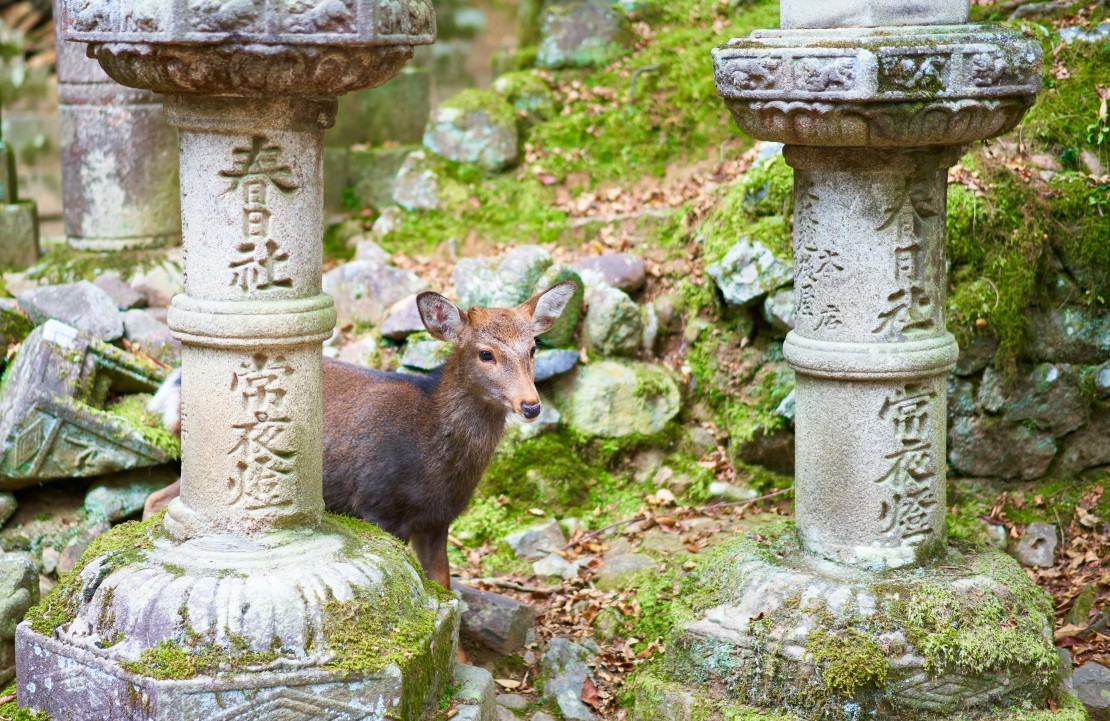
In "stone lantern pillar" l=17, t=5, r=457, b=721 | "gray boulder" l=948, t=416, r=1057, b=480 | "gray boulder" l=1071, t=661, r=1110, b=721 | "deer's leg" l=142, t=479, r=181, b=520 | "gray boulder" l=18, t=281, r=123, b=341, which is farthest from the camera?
"gray boulder" l=18, t=281, r=123, b=341

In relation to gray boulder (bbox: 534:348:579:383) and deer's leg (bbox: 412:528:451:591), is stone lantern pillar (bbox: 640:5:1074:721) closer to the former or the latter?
deer's leg (bbox: 412:528:451:591)

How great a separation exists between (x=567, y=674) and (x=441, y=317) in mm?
1659

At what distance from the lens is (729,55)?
471 centimetres

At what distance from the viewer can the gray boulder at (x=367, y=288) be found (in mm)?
8430

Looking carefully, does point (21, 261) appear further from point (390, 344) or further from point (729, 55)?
point (729, 55)

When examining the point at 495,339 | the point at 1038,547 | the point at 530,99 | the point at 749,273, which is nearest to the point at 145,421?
the point at 495,339

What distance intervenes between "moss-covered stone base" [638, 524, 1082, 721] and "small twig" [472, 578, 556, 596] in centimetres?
155

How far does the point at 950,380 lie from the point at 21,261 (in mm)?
6203

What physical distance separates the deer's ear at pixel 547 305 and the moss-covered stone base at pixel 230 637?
1723 mm

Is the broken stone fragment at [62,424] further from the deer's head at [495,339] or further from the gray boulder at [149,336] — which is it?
the deer's head at [495,339]

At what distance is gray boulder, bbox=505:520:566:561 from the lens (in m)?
7.08

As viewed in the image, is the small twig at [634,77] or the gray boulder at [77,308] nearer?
the gray boulder at [77,308]

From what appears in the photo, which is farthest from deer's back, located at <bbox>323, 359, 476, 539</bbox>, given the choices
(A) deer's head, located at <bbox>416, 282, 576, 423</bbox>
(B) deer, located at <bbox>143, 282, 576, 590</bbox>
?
(A) deer's head, located at <bbox>416, 282, 576, 423</bbox>

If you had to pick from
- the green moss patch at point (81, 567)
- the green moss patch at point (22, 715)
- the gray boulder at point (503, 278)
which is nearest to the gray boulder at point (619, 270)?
the gray boulder at point (503, 278)
